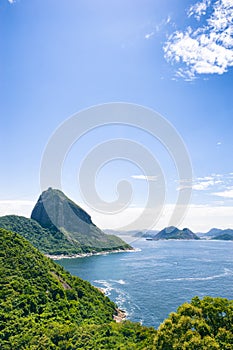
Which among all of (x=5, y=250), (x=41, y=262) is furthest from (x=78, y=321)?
(x=5, y=250)

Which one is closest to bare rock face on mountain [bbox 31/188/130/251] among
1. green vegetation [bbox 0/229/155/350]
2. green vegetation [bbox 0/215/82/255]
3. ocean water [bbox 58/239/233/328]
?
green vegetation [bbox 0/215/82/255]

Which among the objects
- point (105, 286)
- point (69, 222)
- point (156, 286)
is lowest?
point (105, 286)

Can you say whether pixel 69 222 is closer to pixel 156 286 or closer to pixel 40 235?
pixel 40 235

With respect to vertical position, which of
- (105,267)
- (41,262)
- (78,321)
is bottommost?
(105,267)

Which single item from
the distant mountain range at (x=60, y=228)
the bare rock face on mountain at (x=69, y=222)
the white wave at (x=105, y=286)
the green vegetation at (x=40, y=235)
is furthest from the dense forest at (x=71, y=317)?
the bare rock face on mountain at (x=69, y=222)

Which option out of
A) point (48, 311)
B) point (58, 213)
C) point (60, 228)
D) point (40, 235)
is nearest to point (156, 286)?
point (48, 311)

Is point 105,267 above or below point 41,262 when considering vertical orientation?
below

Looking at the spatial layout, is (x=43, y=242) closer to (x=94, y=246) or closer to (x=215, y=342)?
(x=94, y=246)
